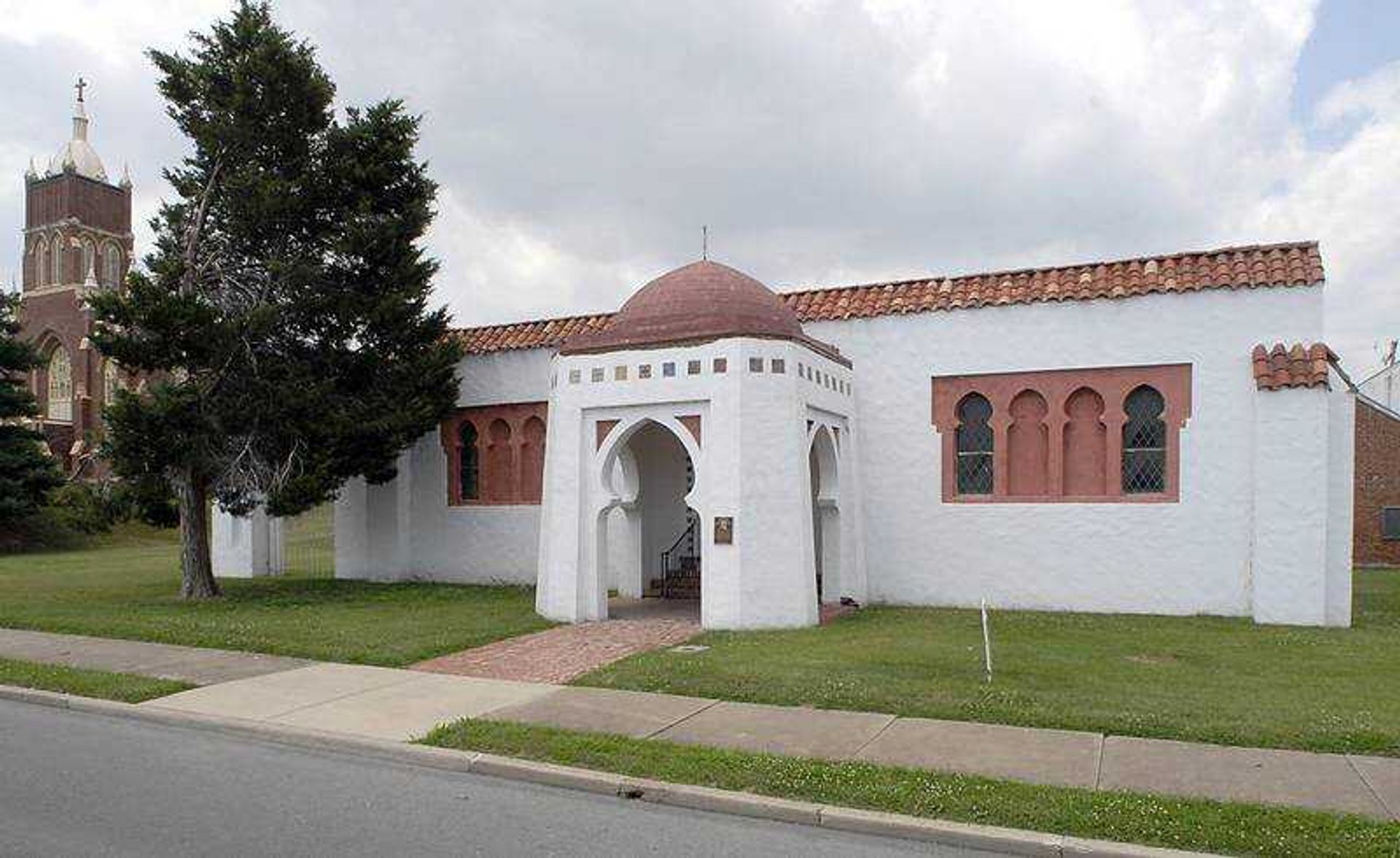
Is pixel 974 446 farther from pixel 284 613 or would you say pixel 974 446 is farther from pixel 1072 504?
pixel 284 613

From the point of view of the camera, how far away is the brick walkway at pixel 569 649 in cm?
1096

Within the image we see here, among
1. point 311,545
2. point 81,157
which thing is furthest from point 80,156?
point 311,545

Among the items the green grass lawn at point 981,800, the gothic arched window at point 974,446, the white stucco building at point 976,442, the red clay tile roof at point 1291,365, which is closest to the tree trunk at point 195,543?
the white stucco building at point 976,442

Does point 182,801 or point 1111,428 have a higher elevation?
point 1111,428

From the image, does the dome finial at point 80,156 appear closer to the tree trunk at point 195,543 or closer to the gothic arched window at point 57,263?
the gothic arched window at point 57,263

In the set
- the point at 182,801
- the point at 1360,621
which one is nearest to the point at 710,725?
the point at 182,801

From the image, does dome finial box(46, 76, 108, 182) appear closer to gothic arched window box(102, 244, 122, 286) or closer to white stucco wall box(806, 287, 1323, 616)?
gothic arched window box(102, 244, 122, 286)

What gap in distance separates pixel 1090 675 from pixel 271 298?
14.9 metres

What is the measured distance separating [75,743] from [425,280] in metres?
12.4

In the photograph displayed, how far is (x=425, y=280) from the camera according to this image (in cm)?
1938

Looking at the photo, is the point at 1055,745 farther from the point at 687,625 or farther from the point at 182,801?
the point at 687,625

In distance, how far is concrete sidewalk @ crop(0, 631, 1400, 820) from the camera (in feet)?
21.9

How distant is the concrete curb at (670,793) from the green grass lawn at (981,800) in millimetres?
119

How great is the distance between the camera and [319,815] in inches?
251
